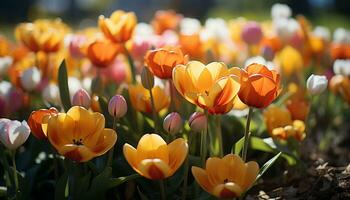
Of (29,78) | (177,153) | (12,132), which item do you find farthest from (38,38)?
(177,153)

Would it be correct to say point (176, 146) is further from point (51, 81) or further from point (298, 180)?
point (51, 81)

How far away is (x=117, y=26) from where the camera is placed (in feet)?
7.59

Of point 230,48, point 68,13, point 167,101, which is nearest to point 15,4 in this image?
point 68,13

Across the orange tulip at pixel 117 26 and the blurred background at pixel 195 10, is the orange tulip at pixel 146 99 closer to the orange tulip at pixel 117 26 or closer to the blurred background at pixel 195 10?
the orange tulip at pixel 117 26

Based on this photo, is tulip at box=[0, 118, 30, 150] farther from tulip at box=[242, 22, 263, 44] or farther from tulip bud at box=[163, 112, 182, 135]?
tulip at box=[242, 22, 263, 44]

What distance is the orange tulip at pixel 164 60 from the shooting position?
5.95 feet

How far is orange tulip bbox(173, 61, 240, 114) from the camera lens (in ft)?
5.24

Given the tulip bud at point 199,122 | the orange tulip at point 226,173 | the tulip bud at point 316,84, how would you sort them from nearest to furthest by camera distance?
the orange tulip at point 226,173 → the tulip bud at point 199,122 → the tulip bud at point 316,84

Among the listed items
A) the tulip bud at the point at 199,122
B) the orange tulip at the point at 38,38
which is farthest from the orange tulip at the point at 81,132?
the orange tulip at the point at 38,38

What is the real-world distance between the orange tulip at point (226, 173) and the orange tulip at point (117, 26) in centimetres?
87

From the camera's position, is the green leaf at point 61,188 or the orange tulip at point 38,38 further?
the orange tulip at point 38,38

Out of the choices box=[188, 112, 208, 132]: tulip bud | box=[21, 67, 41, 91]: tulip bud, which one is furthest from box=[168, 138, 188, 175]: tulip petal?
box=[21, 67, 41, 91]: tulip bud

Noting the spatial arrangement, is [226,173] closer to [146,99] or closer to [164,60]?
[164,60]

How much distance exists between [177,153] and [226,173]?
137 mm
